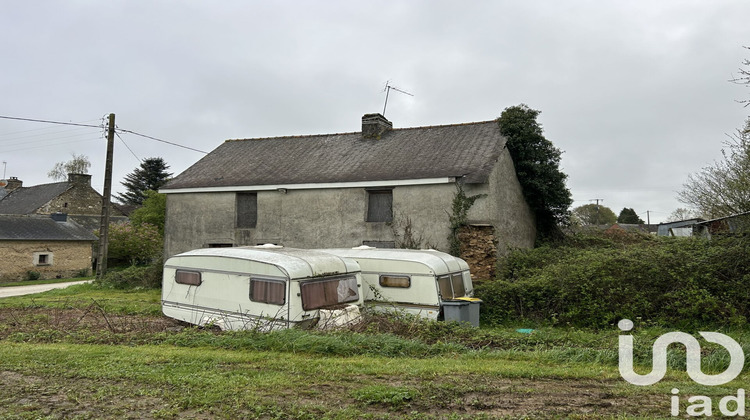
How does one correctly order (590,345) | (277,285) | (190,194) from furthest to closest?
(190,194), (277,285), (590,345)

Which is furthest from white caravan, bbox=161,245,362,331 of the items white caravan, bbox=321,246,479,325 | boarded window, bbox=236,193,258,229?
boarded window, bbox=236,193,258,229

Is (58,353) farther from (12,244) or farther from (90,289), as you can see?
(12,244)

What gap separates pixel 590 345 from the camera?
30.4 feet

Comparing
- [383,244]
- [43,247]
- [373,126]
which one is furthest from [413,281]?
[43,247]

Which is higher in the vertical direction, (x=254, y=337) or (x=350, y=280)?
(x=350, y=280)

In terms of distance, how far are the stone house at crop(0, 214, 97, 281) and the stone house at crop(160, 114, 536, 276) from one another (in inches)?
618

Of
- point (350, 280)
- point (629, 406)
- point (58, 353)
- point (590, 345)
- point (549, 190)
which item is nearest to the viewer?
point (629, 406)

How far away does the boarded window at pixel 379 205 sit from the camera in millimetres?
17953

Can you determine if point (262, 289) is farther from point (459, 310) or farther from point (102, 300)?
point (102, 300)

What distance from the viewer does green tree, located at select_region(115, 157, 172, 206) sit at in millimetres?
55125

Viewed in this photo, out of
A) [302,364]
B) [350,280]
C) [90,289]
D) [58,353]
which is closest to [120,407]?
[302,364]

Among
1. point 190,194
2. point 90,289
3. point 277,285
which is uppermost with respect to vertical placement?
point 190,194

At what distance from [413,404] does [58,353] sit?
6201 mm

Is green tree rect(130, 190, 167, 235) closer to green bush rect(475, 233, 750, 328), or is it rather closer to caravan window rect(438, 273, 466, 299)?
caravan window rect(438, 273, 466, 299)
